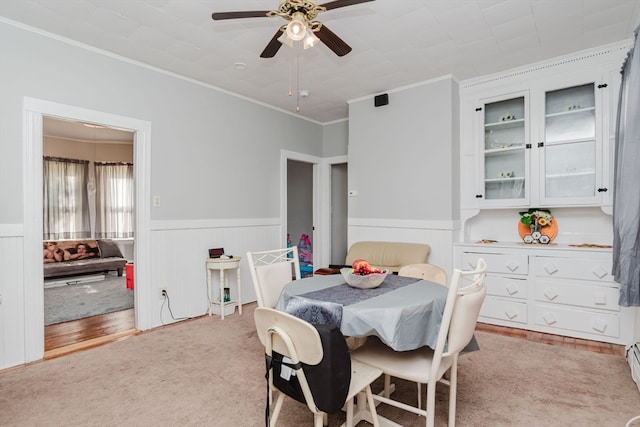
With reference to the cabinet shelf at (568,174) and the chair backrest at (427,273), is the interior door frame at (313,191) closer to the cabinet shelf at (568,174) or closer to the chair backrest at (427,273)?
the chair backrest at (427,273)

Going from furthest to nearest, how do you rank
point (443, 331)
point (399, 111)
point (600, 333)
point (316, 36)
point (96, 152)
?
point (96, 152) → point (399, 111) → point (600, 333) → point (316, 36) → point (443, 331)

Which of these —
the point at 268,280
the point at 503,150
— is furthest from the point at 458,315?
the point at 503,150

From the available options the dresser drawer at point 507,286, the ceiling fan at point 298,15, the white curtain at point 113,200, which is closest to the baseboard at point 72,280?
the white curtain at point 113,200

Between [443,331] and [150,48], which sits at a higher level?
[150,48]

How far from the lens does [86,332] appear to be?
11.3ft

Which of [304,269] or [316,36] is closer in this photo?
[316,36]

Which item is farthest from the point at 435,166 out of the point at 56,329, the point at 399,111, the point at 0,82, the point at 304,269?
the point at 56,329

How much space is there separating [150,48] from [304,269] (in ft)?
13.6

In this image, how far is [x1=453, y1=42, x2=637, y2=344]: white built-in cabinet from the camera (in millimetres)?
3166

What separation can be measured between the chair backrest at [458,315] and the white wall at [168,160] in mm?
3037

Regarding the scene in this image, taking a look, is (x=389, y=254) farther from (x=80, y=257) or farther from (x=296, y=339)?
(x=80, y=257)

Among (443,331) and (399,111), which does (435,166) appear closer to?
(399,111)

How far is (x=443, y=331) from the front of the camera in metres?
1.56

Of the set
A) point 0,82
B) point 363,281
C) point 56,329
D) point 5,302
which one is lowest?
point 56,329
